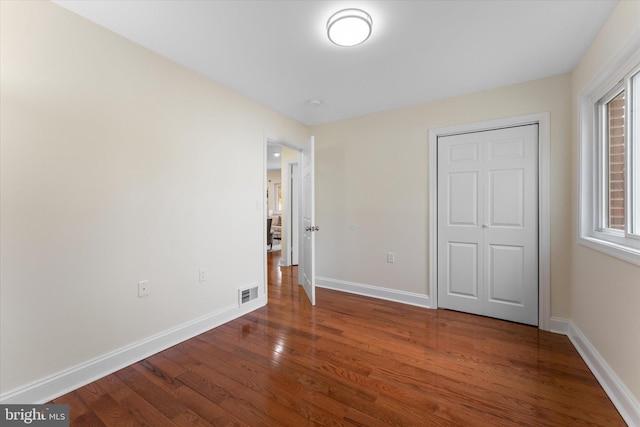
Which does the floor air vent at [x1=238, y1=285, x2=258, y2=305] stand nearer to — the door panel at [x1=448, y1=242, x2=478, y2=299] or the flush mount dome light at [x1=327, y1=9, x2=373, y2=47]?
the door panel at [x1=448, y1=242, x2=478, y2=299]

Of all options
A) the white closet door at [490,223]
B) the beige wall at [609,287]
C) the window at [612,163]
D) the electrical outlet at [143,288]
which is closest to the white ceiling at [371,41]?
the beige wall at [609,287]

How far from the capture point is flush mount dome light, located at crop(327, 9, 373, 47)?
163cm

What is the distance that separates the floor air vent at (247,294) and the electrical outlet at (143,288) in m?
0.93

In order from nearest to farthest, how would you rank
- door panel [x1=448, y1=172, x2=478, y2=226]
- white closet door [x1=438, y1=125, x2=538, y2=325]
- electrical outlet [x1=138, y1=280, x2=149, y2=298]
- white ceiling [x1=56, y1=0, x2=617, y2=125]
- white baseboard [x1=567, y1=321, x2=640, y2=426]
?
white baseboard [x1=567, y1=321, x2=640, y2=426], white ceiling [x1=56, y1=0, x2=617, y2=125], electrical outlet [x1=138, y1=280, x2=149, y2=298], white closet door [x1=438, y1=125, x2=538, y2=325], door panel [x1=448, y1=172, x2=478, y2=226]

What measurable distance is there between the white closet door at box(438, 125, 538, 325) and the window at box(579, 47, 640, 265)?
418 mm

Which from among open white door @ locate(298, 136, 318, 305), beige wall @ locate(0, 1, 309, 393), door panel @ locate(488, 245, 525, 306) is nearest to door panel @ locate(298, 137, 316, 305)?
open white door @ locate(298, 136, 318, 305)

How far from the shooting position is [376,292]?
3.37 meters

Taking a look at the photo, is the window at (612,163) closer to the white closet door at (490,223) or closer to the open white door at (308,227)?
the white closet door at (490,223)

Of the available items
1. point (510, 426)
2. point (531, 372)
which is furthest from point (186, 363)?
point (531, 372)

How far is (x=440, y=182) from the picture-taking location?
2.96m

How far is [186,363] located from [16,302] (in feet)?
3.44

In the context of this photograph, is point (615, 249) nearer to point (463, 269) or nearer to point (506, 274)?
point (506, 274)

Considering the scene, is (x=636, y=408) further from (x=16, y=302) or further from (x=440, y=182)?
(x=16, y=302)

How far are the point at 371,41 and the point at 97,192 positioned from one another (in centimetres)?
220
